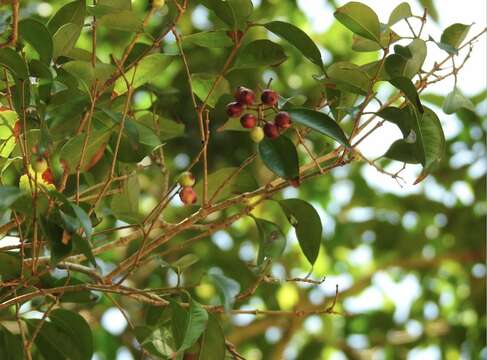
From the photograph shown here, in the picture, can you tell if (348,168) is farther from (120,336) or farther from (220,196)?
(220,196)

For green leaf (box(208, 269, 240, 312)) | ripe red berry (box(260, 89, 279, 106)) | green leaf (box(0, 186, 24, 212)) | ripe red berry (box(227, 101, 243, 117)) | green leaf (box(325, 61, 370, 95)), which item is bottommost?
green leaf (box(208, 269, 240, 312))

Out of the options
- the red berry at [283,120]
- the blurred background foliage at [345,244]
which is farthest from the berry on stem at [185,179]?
the blurred background foliage at [345,244]

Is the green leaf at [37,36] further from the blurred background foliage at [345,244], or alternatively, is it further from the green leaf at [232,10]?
the blurred background foliage at [345,244]

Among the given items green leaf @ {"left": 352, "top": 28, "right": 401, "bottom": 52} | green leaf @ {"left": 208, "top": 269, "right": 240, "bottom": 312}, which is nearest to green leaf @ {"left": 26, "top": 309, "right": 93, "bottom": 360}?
green leaf @ {"left": 208, "top": 269, "right": 240, "bottom": 312}

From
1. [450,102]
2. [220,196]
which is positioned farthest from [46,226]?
[450,102]

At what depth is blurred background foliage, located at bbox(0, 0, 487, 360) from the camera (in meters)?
2.12

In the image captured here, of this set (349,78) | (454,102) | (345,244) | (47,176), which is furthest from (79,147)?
(345,244)

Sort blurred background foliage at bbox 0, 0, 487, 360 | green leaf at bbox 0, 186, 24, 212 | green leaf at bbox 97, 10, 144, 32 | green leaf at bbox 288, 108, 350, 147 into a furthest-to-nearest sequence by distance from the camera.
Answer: blurred background foliage at bbox 0, 0, 487, 360 → green leaf at bbox 97, 10, 144, 32 → green leaf at bbox 288, 108, 350, 147 → green leaf at bbox 0, 186, 24, 212

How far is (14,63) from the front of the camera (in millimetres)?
819

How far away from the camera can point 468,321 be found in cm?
243

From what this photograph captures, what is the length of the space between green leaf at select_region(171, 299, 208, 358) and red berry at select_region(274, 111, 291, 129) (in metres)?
0.18

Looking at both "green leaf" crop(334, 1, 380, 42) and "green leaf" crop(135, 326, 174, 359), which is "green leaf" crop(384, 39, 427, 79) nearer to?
"green leaf" crop(334, 1, 380, 42)

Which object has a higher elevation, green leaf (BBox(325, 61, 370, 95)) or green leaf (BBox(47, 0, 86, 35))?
green leaf (BBox(47, 0, 86, 35))

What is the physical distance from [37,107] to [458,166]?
1609 millimetres
